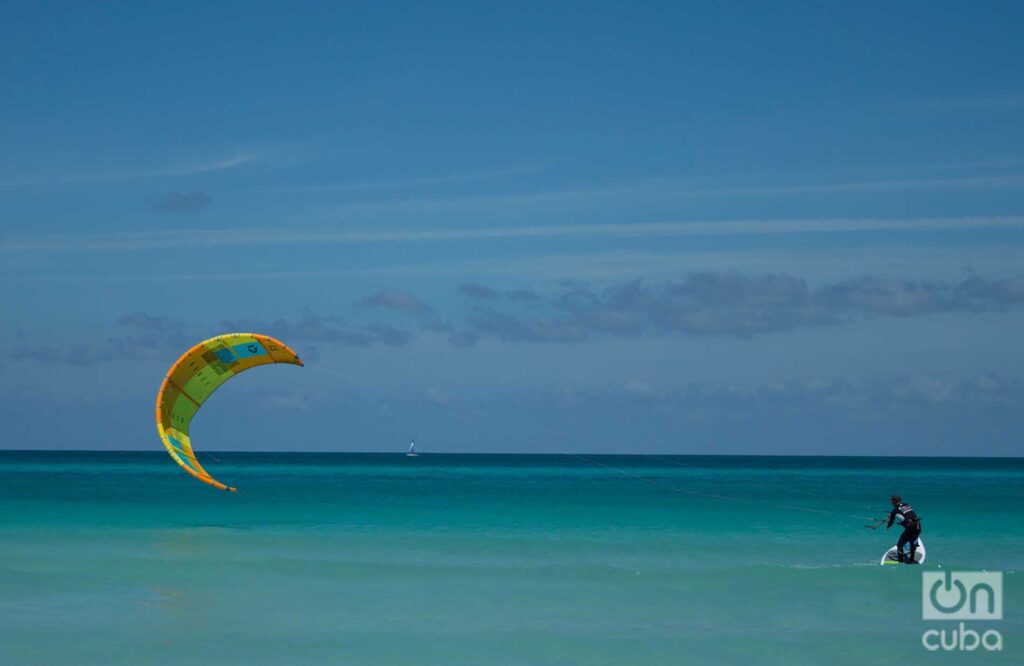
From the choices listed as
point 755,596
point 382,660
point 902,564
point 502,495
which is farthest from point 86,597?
point 502,495

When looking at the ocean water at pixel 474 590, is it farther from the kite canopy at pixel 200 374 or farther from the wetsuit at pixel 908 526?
the kite canopy at pixel 200 374

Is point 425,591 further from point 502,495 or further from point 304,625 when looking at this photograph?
point 502,495

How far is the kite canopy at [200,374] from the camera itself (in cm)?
1977

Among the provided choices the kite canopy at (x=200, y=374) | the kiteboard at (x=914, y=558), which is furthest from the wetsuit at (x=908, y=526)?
the kite canopy at (x=200, y=374)

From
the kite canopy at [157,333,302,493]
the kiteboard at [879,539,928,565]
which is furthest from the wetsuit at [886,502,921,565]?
the kite canopy at [157,333,302,493]

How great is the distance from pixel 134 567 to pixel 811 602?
912 centimetres

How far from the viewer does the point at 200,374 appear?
21.1 metres

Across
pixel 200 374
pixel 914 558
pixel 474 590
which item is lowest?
pixel 474 590

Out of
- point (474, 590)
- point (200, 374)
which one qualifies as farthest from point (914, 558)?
point (200, 374)

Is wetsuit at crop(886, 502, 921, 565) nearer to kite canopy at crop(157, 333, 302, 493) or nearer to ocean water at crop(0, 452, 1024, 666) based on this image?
ocean water at crop(0, 452, 1024, 666)

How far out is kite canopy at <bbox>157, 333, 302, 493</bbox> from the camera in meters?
19.8

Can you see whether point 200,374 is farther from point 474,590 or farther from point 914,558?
point 914,558

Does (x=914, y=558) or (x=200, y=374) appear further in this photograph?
(x=200, y=374)

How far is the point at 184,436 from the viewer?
22.5m
